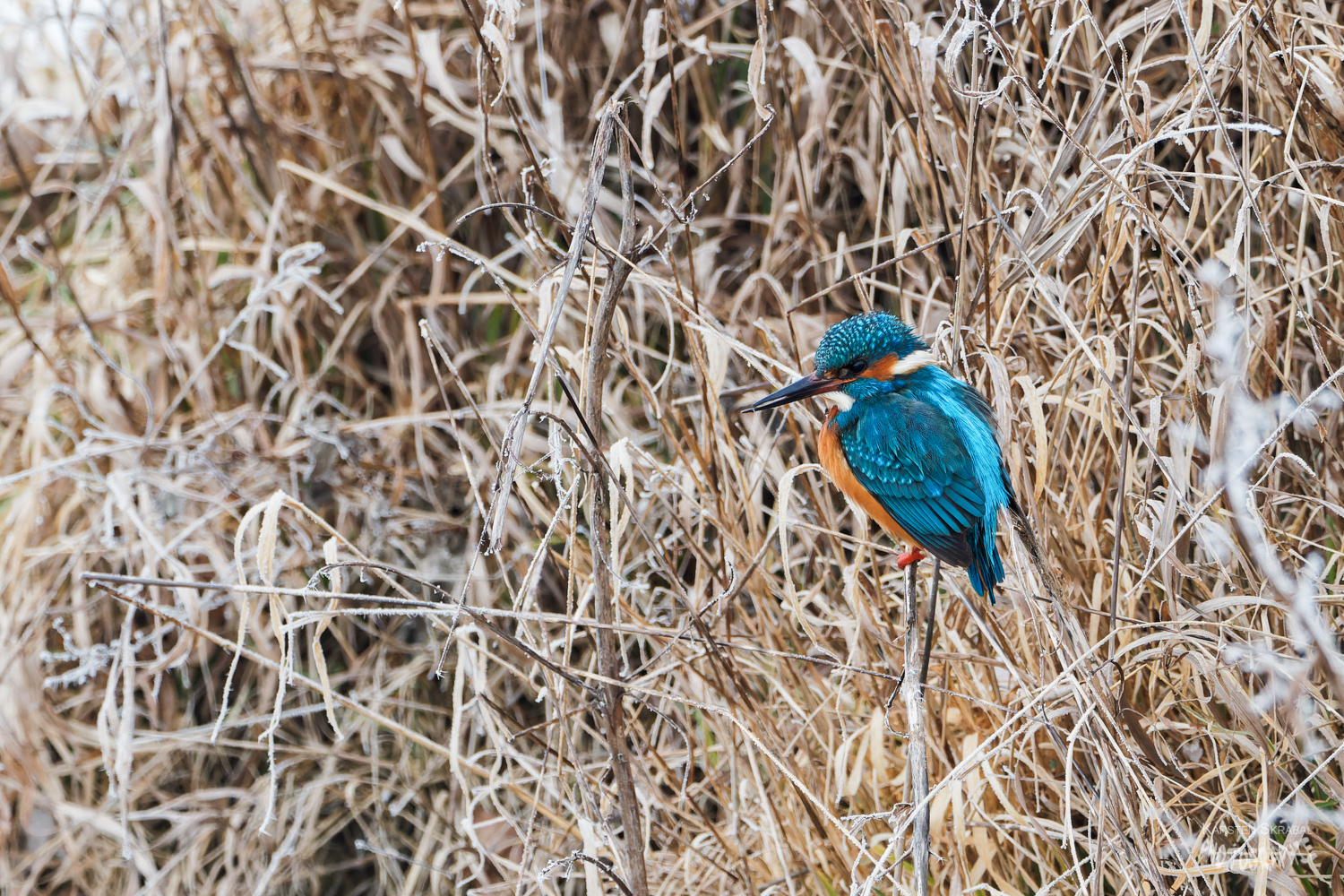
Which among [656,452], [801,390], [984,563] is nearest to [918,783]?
[984,563]

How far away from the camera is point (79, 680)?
2.09m

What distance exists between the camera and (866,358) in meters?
1.44

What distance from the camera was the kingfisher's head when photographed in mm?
1422

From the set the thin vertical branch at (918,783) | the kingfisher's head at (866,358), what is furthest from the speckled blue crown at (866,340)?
the thin vertical branch at (918,783)

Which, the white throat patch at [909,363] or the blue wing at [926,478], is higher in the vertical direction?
the white throat patch at [909,363]

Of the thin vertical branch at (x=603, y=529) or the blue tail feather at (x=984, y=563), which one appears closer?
the thin vertical branch at (x=603, y=529)

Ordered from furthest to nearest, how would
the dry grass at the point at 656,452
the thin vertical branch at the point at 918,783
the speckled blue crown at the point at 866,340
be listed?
the speckled blue crown at the point at 866,340
the dry grass at the point at 656,452
the thin vertical branch at the point at 918,783

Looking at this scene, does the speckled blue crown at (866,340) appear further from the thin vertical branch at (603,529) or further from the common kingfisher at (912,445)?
the thin vertical branch at (603,529)

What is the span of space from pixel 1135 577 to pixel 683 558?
0.96m

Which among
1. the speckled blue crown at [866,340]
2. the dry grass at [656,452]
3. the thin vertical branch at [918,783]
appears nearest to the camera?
the thin vertical branch at [918,783]

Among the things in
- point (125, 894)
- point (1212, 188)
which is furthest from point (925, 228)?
point (125, 894)

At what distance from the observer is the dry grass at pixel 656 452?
1316mm

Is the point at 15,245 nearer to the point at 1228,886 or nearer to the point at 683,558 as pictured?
the point at 683,558

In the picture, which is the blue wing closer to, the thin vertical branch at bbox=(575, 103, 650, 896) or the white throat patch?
the white throat patch
